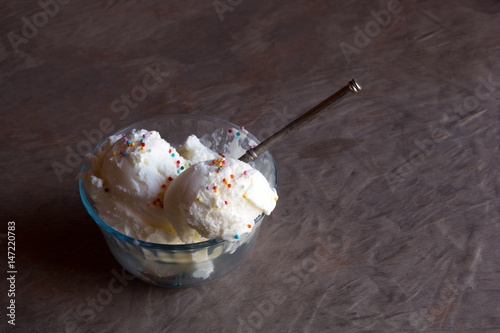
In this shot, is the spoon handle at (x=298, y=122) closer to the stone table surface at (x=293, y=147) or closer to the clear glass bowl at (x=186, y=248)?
the clear glass bowl at (x=186, y=248)

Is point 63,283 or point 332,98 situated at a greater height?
point 332,98

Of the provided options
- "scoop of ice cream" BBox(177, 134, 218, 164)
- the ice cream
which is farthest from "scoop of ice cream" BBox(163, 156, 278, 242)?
"scoop of ice cream" BBox(177, 134, 218, 164)

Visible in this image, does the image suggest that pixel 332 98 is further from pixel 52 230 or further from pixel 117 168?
pixel 52 230

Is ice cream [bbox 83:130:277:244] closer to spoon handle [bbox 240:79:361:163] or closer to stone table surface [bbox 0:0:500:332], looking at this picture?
spoon handle [bbox 240:79:361:163]

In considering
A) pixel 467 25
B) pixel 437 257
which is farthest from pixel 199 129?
pixel 467 25

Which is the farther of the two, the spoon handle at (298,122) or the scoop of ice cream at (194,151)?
the scoop of ice cream at (194,151)

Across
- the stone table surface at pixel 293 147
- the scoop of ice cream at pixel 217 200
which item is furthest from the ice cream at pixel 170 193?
the stone table surface at pixel 293 147
